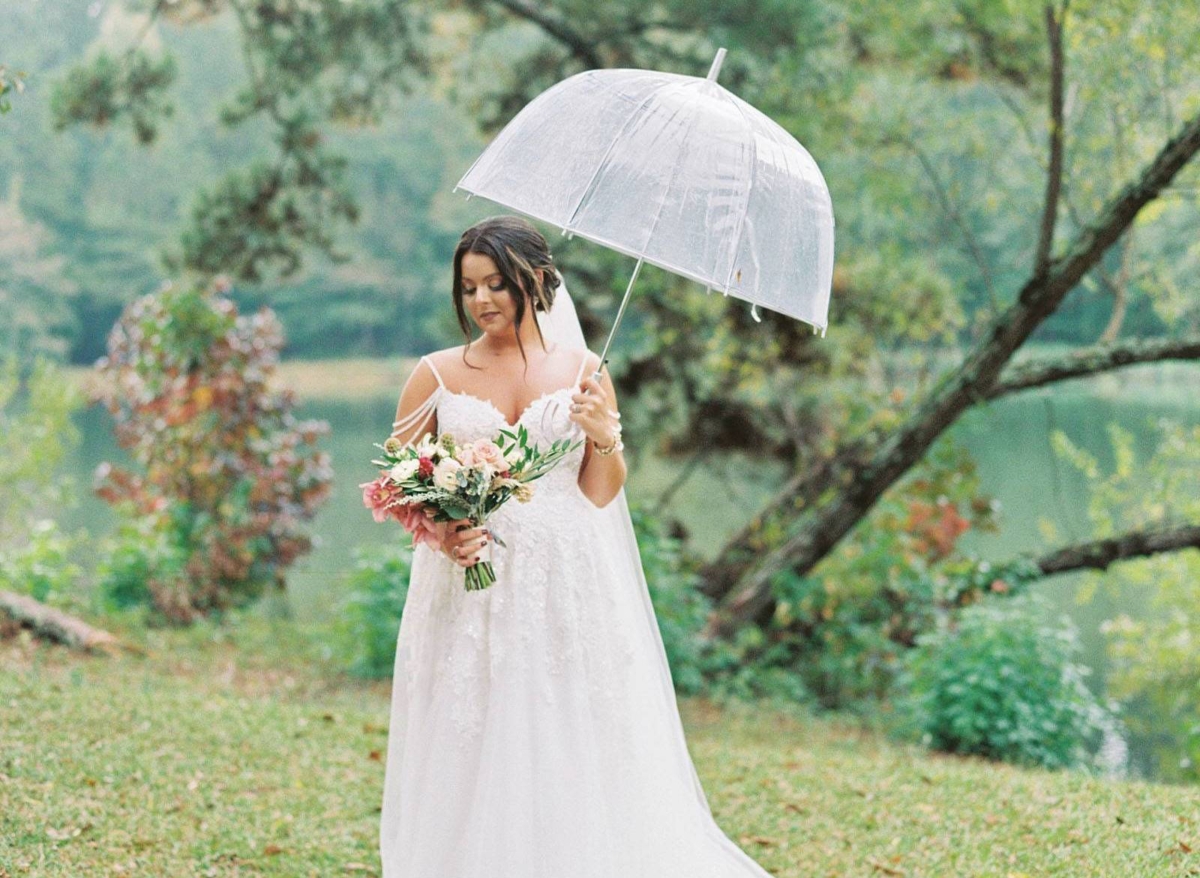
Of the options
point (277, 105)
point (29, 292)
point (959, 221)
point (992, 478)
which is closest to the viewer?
point (959, 221)

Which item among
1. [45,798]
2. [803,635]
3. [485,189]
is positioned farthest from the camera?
[803,635]

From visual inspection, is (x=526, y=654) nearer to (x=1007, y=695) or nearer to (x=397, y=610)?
(x=1007, y=695)

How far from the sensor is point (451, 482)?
2850 mm

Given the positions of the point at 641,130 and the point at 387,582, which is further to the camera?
the point at 387,582

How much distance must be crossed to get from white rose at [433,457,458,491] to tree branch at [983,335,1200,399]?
571 centimetres

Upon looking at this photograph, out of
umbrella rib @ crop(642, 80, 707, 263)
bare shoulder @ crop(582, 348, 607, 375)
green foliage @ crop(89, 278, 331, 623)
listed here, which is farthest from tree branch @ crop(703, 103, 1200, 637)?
bare shoulder @ crop(582, 348, 607, 375)

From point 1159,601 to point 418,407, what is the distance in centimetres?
865

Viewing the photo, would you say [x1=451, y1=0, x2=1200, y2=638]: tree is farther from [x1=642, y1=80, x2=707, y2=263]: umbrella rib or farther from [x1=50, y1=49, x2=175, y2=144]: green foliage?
[x1=642, y1=80, x2=707, y2=263]: umbrella rib

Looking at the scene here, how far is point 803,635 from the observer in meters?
8.74

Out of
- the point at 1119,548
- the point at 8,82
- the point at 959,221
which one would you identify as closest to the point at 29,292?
the point at 959,221

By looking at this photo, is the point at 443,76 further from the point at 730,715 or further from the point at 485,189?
the point at 485,189

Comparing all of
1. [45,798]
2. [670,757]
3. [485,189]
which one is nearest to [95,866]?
[45,798]

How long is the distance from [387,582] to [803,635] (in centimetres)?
301

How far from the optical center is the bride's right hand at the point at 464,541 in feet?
9.73
